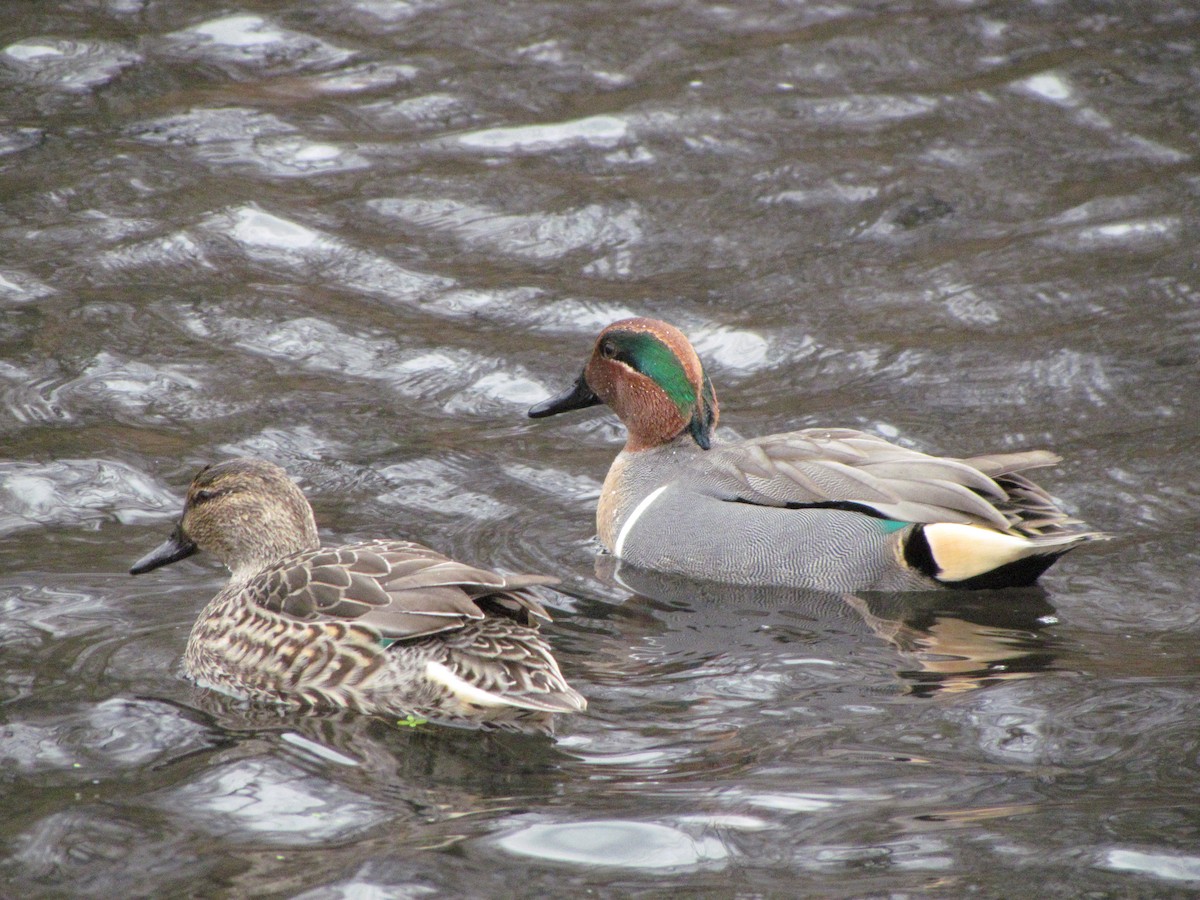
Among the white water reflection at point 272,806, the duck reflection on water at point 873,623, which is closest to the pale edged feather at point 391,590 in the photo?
the white water reflection at point 272,806

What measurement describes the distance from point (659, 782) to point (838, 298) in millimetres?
5205

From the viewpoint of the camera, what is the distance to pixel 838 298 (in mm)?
9406

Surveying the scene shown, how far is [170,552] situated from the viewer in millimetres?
5848

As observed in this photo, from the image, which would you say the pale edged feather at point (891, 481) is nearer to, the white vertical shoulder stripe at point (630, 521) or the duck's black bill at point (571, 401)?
the white vertical shoulder stripe at point (630, 521)

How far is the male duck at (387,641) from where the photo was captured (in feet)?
16.7

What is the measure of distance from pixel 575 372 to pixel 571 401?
0.98 metres

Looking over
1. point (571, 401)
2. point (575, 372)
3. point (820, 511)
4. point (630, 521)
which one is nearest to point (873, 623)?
point (820, 511)

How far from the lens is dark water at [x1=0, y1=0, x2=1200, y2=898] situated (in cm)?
446

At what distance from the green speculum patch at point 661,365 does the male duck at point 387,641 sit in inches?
78.2

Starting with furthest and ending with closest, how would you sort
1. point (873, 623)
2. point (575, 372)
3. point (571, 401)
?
point (575, 372), point (571, 401), point (873, 623)

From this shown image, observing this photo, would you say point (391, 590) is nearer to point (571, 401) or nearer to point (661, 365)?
point (661, 365)

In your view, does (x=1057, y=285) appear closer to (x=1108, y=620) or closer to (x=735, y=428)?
(x=735, y=428)

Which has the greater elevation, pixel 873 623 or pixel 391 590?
pixel 391 590

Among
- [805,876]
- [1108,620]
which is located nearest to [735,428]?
[1108,620]
